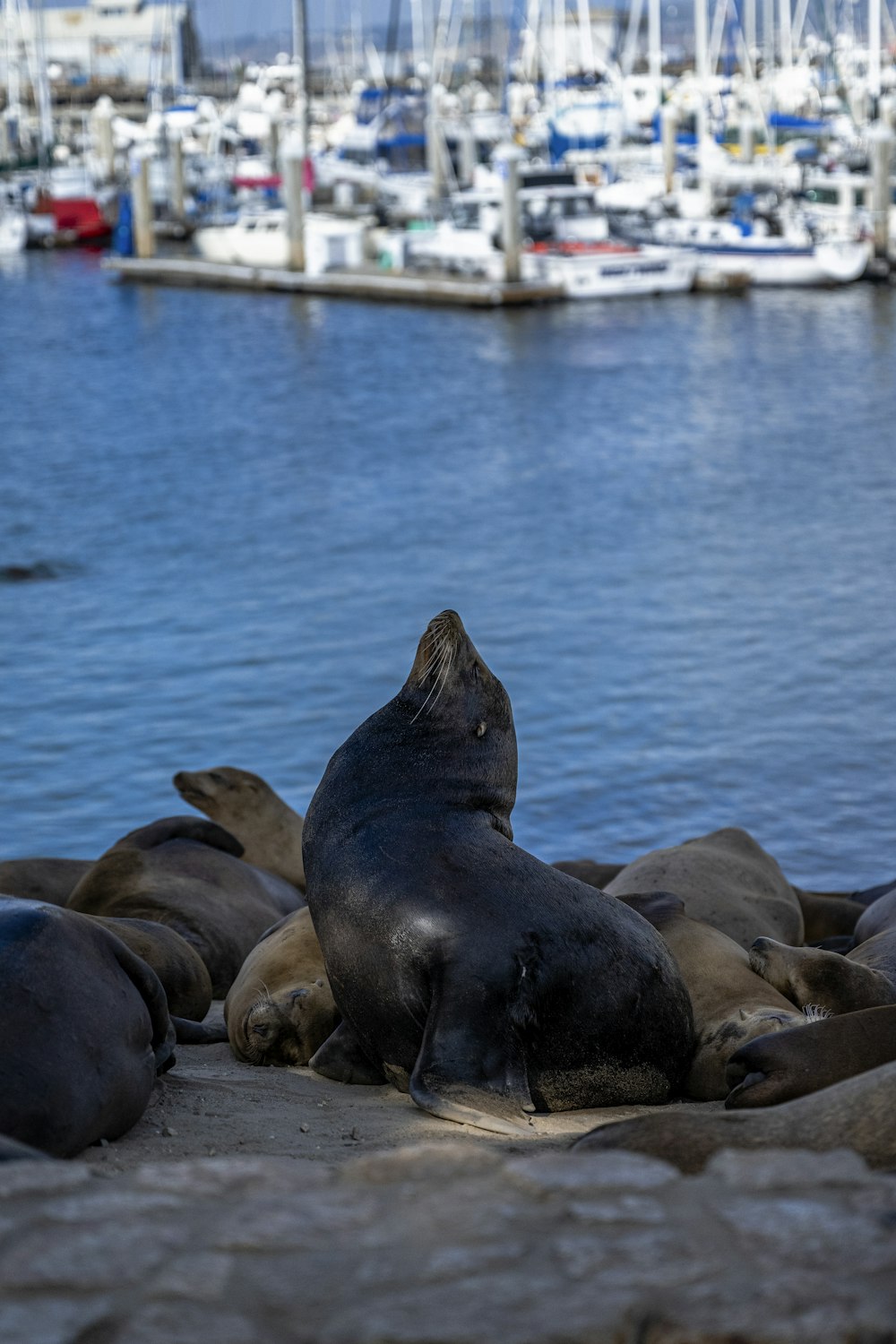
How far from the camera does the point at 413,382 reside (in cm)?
3509

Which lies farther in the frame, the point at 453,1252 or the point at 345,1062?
the point at 345,1062

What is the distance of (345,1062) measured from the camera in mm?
5191

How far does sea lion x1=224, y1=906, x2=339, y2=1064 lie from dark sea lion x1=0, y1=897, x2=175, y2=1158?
0.86 meters

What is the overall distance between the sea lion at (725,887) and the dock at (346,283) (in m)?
36.0

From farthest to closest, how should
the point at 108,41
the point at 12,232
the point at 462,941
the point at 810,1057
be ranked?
the point at 108,41 < the point at 12,232 < the point at 462,941 < the point at 810,1057

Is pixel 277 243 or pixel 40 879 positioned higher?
pixel 277 243

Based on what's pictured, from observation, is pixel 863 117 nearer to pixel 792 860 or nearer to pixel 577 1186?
pixel 792 860

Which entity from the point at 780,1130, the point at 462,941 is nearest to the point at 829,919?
the point at 462,941

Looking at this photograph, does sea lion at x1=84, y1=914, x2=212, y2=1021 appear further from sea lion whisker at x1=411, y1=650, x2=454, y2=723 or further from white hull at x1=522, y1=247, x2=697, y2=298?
white hull at x1=522, y1=247, x2=697, y2=298

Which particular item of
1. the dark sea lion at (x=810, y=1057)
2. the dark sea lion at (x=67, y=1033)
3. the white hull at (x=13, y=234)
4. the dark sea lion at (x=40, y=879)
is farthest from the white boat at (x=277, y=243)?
the dark sea lion at (x=810, y=1057)

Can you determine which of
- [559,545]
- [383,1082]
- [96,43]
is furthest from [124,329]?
[96,43]

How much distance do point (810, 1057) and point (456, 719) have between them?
1.48 m

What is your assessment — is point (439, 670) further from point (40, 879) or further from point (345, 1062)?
point (40, 879)

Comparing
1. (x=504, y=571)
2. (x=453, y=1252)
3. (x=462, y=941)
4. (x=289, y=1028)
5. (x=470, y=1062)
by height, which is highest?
(x=453, y=1252)
